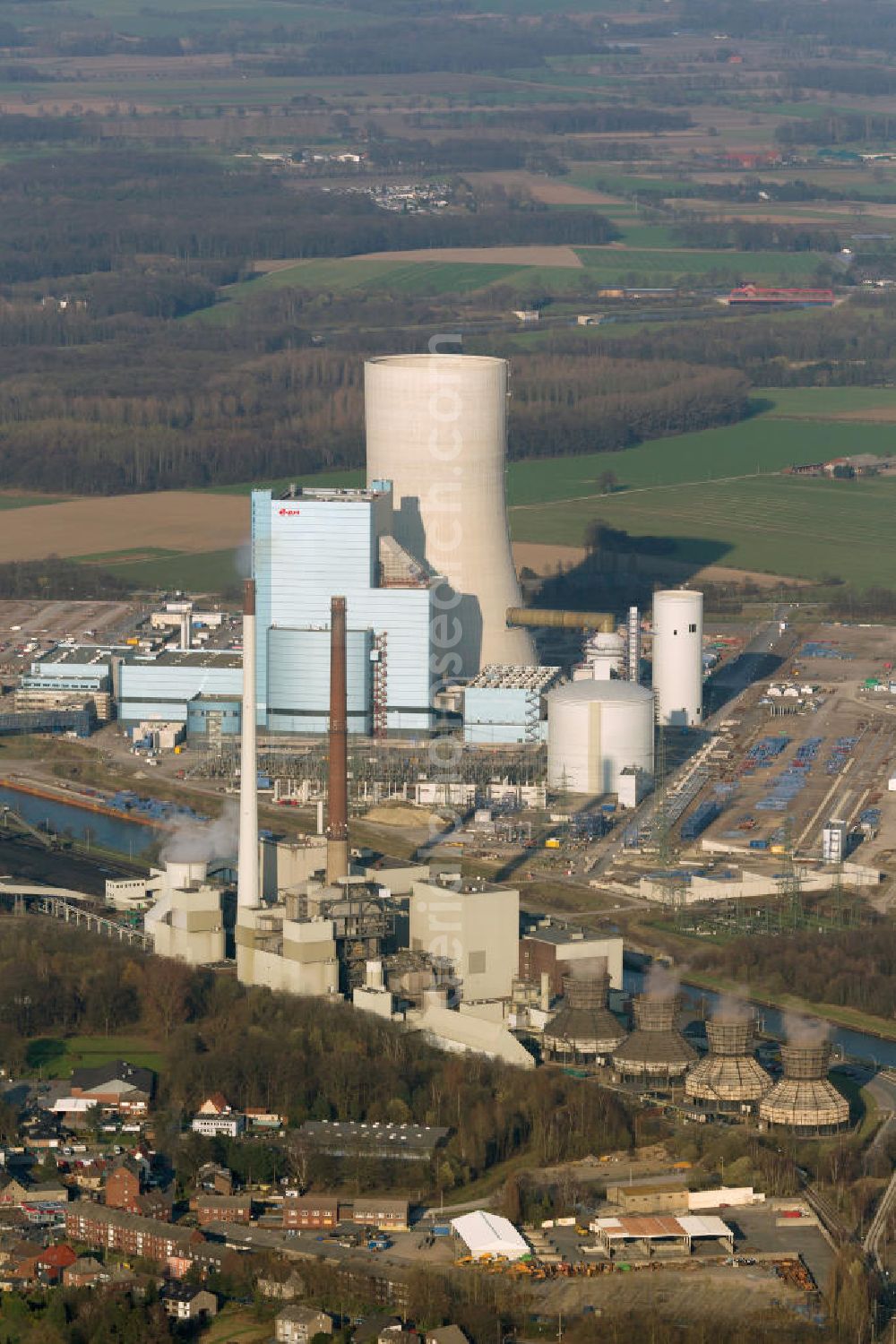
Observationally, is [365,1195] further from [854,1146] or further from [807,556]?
[807,556]

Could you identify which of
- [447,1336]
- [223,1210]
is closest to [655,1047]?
[223,1210]

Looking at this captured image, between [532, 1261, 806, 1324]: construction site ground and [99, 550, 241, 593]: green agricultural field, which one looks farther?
[99, 550, 241, 593]: green agricultural field

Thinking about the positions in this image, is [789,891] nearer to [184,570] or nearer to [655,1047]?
[655,1047]

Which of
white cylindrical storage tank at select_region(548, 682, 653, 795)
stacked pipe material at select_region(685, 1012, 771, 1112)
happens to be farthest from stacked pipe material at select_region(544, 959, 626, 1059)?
white cylindrical storage tank at select_region(548, 682, 653, 795)

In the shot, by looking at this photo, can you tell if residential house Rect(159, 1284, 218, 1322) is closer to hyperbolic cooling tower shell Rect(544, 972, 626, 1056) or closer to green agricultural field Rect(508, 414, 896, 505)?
hyperbolic cooling tower shell Rect(544, 972, 626, 1056)

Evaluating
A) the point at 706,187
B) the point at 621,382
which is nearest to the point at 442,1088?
the point at 621,382

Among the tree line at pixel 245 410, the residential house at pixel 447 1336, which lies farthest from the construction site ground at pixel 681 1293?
the tree line at pixel 245 410

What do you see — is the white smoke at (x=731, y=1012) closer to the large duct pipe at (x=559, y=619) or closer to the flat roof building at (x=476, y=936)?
the flat roof building at (x=476, y=936)
